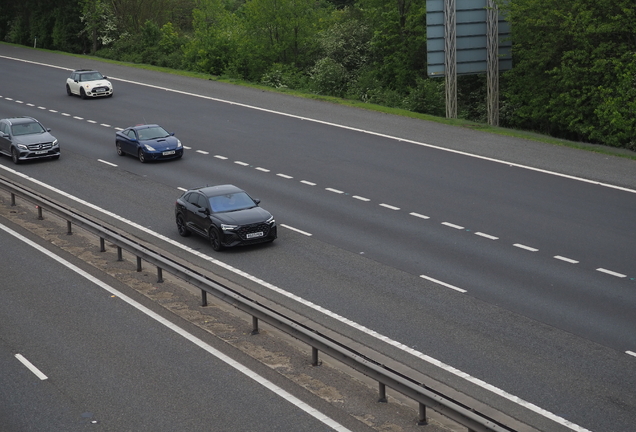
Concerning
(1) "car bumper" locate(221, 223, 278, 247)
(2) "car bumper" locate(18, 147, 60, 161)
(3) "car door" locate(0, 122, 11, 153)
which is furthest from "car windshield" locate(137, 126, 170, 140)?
(1) "car bumper" locate(221, 223, 278, 247)

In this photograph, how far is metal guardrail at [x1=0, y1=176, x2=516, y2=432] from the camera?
10.9 metres

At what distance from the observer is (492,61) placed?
3828 cm

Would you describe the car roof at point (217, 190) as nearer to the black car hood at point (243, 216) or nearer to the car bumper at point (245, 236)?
the black car hood at point (243, 216)

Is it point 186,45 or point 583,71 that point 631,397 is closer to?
point 583,71

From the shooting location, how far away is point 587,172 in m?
27.3

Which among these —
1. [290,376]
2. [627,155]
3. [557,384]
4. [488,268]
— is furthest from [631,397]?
[627,155]

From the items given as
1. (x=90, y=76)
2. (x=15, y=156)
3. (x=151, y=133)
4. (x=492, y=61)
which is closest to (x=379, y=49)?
(x=492, y=61)

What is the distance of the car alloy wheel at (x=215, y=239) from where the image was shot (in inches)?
828

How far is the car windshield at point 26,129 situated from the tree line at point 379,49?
17.9 metres

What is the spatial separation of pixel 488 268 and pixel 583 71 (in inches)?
784

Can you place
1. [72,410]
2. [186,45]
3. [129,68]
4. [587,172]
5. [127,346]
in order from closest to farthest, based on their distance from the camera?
[72,410] < [127,346] < [587,172] < [129,68] < [186,45]

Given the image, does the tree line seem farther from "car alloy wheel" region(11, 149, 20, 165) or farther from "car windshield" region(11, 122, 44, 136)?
"car alloy wheel" region(11, 149, 20, 165)

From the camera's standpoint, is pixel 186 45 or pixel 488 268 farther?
pixel 186 45

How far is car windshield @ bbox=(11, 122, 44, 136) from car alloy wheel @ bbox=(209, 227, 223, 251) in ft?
47.2
